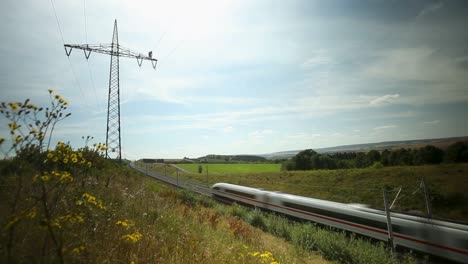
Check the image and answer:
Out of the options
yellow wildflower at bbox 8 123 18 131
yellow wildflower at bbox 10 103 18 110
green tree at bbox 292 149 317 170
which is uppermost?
yellow wildflower at bbox 10 103 18 110

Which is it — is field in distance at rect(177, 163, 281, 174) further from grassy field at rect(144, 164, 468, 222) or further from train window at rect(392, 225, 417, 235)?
train window at rect(392, 225, 417, 235)

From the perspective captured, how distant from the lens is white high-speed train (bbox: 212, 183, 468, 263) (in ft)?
26.5

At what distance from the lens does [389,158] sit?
38.6 meters

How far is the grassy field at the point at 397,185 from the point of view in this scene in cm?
2009

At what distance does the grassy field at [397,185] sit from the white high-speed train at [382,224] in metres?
2.93

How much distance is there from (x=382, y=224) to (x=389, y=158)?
34.4 m

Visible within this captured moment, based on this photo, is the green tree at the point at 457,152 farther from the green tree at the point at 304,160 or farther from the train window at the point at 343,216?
the green tree at the point at 304,160

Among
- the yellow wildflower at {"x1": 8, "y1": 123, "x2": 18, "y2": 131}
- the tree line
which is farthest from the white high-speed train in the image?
the tree line

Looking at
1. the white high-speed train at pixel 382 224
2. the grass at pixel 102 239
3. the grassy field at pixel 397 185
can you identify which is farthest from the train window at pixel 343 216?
the grass at pixel 102 239

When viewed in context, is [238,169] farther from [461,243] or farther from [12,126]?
[12,126]

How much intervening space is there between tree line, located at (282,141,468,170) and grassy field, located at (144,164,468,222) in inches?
97.8

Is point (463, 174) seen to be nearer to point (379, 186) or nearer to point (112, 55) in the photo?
point (379, 186)

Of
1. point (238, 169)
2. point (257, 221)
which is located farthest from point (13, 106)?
point (238, 169)

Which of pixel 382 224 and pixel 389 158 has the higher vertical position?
pixel 389 158
